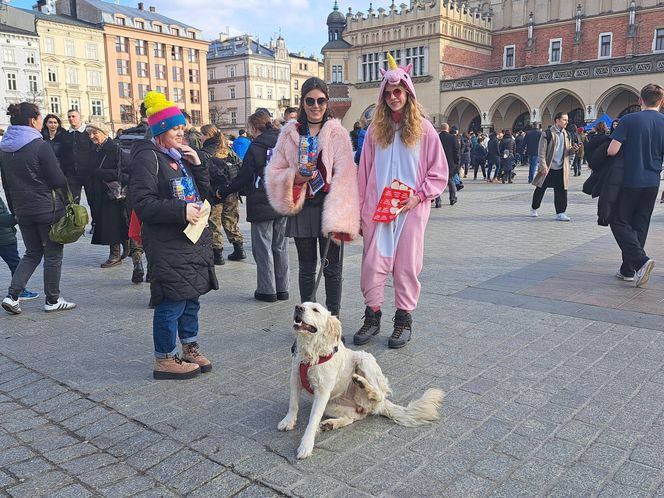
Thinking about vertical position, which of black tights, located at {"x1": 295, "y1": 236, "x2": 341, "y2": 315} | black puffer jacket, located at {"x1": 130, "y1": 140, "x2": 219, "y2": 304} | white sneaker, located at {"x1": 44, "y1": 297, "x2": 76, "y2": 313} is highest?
black puffer jacket, located at {"x1": 130, "y1": 140, "x2": 219, "y2": 304}

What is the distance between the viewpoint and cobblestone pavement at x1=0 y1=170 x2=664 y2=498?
2773 mm

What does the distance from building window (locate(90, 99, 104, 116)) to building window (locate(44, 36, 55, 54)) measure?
7.31 m

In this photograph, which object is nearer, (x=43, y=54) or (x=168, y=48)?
(x=43, y=54)

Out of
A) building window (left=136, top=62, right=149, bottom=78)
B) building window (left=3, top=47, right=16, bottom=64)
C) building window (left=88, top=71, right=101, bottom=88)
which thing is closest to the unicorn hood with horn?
building window (left=3, top=47, right=16, bottom=64)

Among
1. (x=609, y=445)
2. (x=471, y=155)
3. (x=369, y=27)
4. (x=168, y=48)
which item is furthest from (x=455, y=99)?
(x=168, y=48)

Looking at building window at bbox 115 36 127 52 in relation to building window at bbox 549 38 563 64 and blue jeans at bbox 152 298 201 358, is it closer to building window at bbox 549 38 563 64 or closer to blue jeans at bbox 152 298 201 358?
building window at bbox 549 38 563 64

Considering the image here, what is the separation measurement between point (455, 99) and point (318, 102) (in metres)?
43.4

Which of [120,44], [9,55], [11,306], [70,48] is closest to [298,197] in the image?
[11,306]

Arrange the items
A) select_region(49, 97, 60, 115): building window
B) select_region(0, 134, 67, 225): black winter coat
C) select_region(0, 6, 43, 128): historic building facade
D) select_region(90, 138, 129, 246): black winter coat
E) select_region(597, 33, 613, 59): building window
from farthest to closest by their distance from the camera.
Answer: select_region(49, 97, 60, 115): building window → select_region(0, 6, 43, 128): historic building facade → select_region(597, 33, 613, 59): building window → select_region(90, 138, 129, 246): black winter coat → select_region(0, 134, 67, 225): black winter coat

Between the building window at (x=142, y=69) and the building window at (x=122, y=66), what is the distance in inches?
57.9

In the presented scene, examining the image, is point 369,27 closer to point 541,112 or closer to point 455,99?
point 455,99

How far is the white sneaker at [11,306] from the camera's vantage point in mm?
5723

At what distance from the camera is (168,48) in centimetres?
8075

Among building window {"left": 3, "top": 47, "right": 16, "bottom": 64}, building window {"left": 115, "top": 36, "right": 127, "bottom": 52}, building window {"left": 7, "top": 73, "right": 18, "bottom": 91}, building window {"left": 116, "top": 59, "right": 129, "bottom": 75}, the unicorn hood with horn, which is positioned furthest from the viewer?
building window {"left": 116, "top": 59, "right": 129, "bottom": 75}
